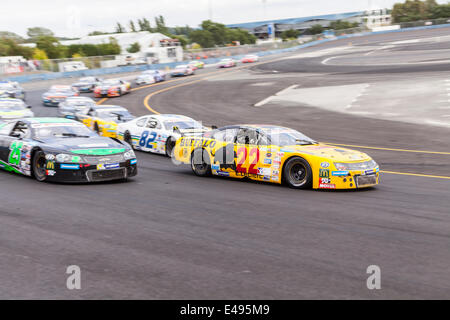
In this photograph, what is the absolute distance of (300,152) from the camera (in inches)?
447

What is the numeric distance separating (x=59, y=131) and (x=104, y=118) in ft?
27.6

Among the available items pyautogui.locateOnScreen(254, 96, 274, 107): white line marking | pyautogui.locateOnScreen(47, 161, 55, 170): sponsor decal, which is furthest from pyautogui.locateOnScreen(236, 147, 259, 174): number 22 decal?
pyautogui.locateOnScreen(254, 96, 274, 107): white line marking

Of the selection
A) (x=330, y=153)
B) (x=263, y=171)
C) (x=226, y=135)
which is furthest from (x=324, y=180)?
(x=226, y=135)

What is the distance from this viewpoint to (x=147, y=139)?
17.4 meters

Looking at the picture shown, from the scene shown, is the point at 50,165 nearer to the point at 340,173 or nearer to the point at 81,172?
the point at 81,172

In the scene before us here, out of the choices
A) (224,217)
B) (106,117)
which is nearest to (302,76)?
(106,117)

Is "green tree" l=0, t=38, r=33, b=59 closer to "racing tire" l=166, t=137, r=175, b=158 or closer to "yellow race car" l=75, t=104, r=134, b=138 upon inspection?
"yellow race car" l=75, t=104, r=134, b=138

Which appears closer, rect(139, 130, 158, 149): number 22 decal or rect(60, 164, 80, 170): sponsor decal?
rect(60, 164, 80, 170): sponsor decal

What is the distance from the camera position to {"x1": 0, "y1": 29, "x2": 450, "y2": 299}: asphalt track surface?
5496mm

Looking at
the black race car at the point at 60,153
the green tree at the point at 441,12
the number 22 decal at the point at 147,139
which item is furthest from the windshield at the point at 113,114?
the green tree at the point at 441,12

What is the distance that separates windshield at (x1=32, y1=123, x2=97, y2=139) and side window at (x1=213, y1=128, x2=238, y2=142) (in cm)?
290

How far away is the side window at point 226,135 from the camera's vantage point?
12.7m
